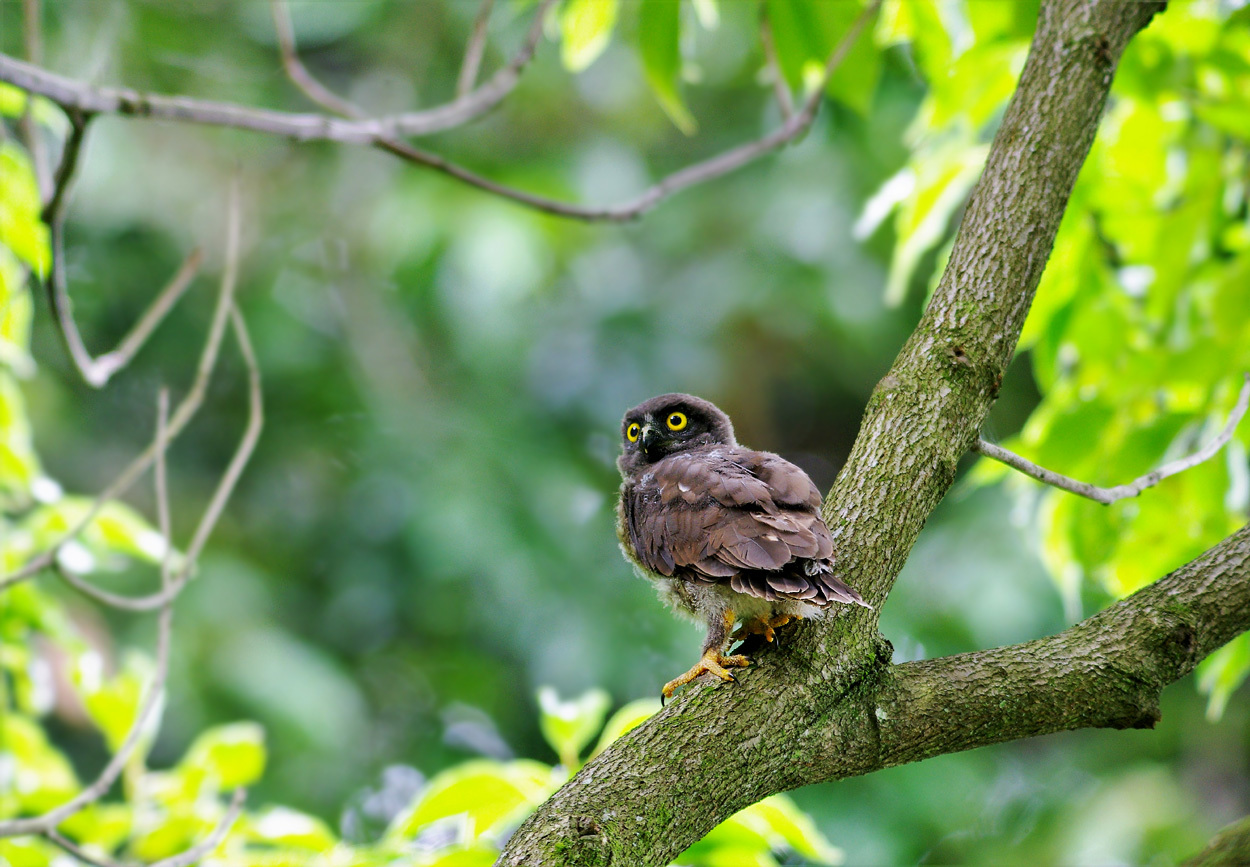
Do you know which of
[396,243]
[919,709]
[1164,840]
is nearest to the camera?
[919,709]

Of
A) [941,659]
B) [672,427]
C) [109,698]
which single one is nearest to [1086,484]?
[941,659]

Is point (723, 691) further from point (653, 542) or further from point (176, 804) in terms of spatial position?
point (176, 804)

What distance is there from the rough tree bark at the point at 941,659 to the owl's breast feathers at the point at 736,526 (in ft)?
0.28

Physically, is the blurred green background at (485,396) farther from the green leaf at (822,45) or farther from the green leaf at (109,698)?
the green leaf at (822,45)

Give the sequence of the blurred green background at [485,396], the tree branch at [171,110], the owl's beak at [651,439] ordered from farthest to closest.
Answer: the blurred green background at [485,396], the owl's beak at [651,439], the tree branch at [171,110]

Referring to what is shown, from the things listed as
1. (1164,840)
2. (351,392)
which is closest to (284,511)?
(351,392)

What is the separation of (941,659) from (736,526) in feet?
1.87

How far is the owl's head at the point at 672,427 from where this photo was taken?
11.3 ft

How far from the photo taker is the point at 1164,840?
5496 millimetres

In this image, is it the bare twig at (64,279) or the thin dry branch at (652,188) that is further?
Result: the thin dry branch at (652,188)

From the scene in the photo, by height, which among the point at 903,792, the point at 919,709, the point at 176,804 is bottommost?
the point at 919,709

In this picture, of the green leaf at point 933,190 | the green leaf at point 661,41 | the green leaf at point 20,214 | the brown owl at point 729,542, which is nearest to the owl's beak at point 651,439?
the brown owl at point 729,542

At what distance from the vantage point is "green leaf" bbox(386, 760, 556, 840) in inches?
74.9

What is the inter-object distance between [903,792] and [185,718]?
13.9ft
